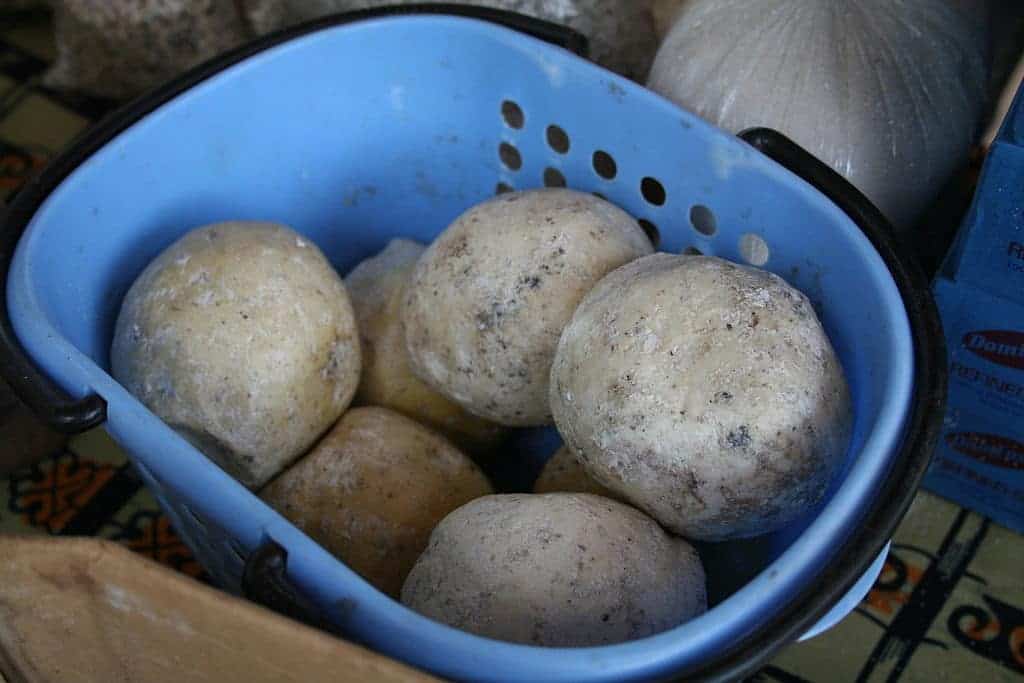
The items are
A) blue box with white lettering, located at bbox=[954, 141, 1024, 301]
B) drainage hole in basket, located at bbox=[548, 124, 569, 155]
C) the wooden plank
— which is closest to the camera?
the wooden plank

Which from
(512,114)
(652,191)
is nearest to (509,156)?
(512,114)

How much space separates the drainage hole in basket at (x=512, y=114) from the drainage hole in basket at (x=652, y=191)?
0.14 m

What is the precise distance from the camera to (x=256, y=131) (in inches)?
38.5

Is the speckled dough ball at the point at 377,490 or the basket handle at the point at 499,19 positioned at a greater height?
the basket handle at the point at 499,19

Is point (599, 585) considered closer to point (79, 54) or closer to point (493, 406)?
point (493, 406)

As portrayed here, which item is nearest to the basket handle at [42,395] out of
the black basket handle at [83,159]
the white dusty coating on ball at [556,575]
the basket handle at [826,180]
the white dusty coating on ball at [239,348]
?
the black basket handle at [83,159]

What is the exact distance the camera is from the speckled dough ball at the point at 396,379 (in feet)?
2.94

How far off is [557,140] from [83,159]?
1.35 feet

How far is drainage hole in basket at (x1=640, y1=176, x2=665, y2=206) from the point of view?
903mm

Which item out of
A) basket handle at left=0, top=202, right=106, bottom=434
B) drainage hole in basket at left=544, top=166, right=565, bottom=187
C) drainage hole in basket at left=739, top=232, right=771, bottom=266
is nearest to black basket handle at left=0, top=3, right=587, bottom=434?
basket handle at left=0, top=202, right=106, bottom=434

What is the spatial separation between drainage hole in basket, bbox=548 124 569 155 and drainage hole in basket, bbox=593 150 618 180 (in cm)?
3

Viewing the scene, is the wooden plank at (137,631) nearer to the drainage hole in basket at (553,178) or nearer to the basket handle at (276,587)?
the basket handle at (276,587)

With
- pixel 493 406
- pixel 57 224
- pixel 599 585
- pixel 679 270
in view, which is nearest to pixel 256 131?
pixel 57 224

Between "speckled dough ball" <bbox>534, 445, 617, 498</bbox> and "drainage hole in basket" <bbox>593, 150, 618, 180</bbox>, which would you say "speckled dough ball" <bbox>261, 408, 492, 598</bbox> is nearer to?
"speckled dough ball" <bbox>534, 445, 617, 498</bbox>
